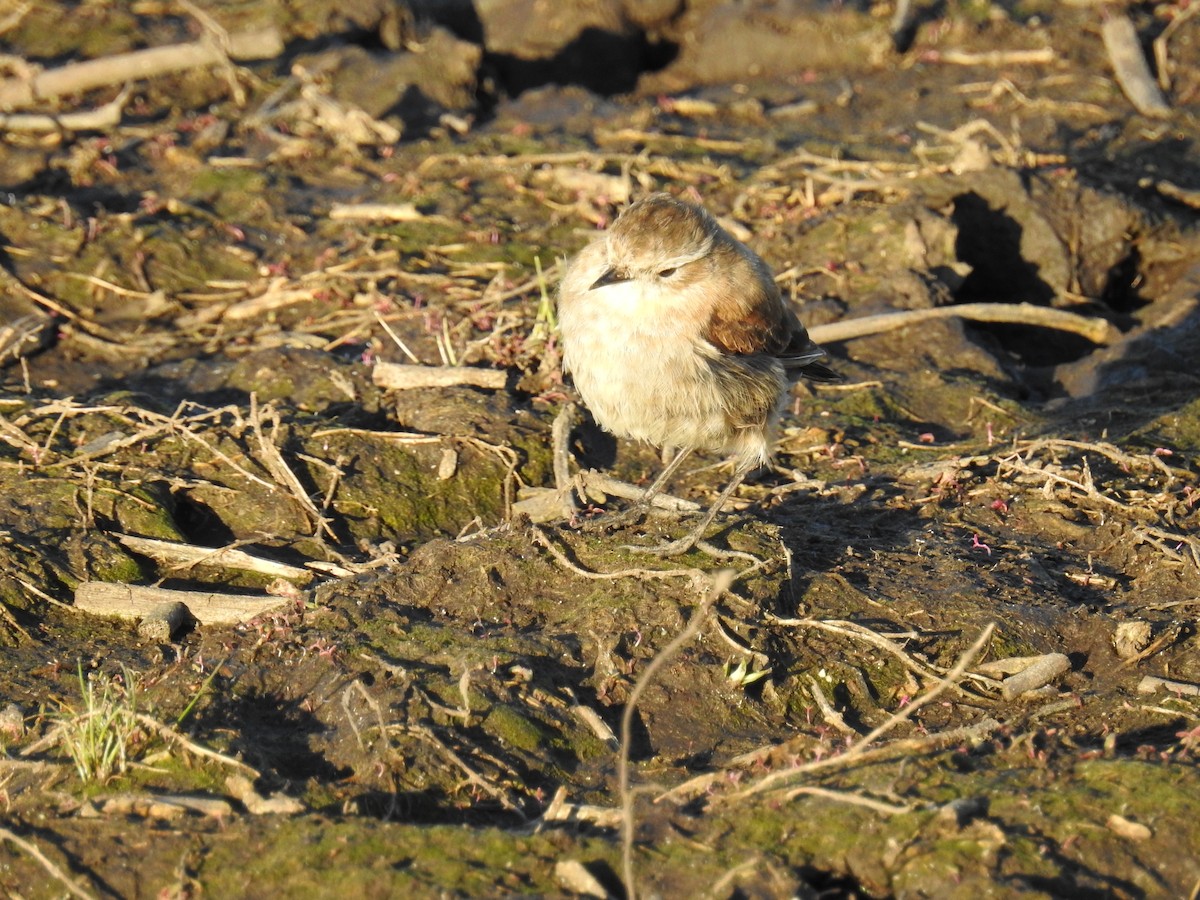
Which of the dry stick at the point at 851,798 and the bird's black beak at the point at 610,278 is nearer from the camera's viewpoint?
the dry stick at the point at 851,798

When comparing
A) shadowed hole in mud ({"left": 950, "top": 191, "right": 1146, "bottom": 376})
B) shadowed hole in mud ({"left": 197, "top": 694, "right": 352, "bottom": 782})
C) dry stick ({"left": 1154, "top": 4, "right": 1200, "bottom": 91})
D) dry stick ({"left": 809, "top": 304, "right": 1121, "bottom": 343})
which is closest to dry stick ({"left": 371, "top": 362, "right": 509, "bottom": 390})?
dry stick ({"left": 809, "top": 304, "right": 1121, "bottom": 343})

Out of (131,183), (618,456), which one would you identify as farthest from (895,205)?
(131,183)

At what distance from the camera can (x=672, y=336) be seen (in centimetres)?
678

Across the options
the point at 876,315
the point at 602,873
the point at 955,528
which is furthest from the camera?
the point at 876,315

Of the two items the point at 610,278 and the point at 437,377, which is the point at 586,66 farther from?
the point at 610,278

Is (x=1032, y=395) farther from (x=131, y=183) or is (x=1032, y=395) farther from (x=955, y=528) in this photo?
(x=131, y=183)

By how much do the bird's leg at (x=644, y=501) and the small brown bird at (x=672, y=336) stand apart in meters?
0.04

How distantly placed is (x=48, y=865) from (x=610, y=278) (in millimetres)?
3602

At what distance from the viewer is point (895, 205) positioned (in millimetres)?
10328

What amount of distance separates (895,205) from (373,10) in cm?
598

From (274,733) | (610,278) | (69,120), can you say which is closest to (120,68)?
(69,120)

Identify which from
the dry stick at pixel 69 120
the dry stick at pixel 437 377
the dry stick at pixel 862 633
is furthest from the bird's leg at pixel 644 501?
the dry stick at pixel 69 120

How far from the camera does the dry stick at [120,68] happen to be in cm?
1214

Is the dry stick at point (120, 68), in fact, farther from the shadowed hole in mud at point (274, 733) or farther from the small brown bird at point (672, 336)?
the shadowed hole in mud at point (274, 733)
